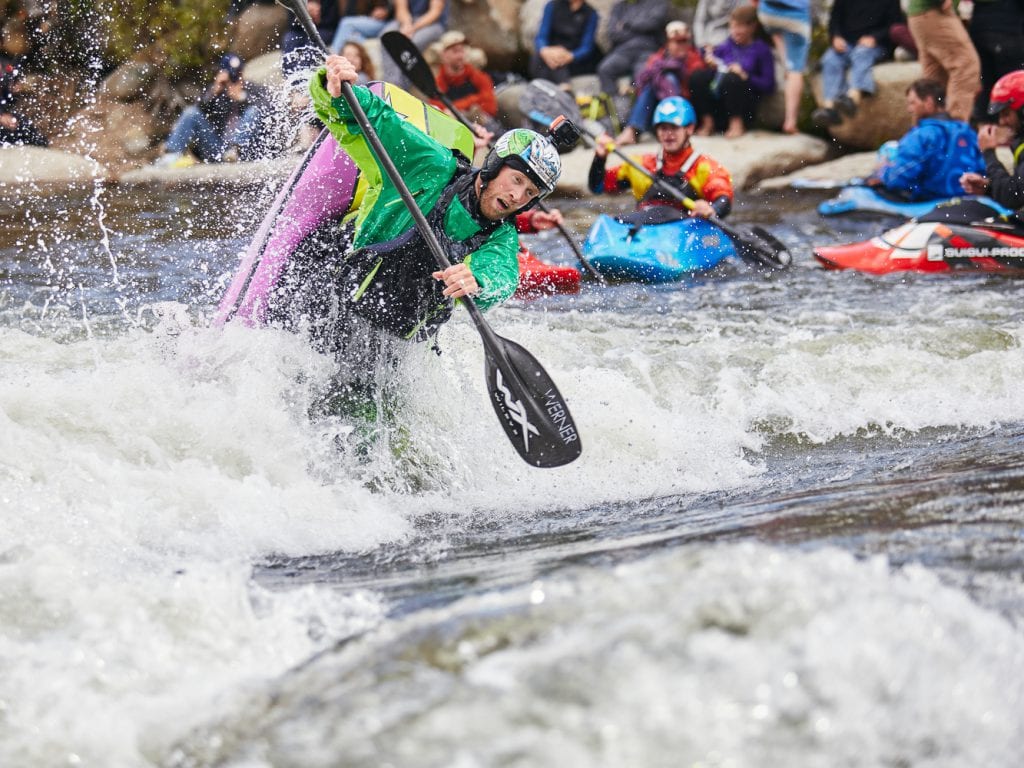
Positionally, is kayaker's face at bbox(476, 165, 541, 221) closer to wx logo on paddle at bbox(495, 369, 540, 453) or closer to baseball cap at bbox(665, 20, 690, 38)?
wx logo on paddle at bbox(495, 369, 540, 453)

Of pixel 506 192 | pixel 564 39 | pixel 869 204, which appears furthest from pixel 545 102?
pixel 506 192

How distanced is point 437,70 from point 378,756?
458 inches

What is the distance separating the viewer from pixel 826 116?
38.8 feet

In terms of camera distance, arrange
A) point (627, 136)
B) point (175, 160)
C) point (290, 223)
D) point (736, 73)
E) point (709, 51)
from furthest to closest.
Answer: point (175, 160)
point (709, 51)
point (627, 136)
point (736, 73)
point (290, 223)

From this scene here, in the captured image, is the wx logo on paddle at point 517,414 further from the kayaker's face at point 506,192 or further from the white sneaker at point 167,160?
the white sneaker at point 167,160

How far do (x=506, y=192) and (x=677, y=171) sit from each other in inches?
197

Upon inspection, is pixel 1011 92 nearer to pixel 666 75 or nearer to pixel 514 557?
pixel 666 75

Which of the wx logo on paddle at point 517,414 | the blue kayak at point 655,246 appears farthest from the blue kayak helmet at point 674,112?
the wx logo on paddle at point 517,414

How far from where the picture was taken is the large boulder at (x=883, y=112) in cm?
1217

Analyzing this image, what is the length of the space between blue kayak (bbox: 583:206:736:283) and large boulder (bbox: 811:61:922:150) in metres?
4.35

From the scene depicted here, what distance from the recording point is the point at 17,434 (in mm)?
3975

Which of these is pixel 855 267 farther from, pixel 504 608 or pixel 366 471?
pixel 504 608

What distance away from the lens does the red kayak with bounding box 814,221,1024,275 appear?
849 cm

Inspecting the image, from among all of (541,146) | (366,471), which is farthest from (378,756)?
(541,146)
